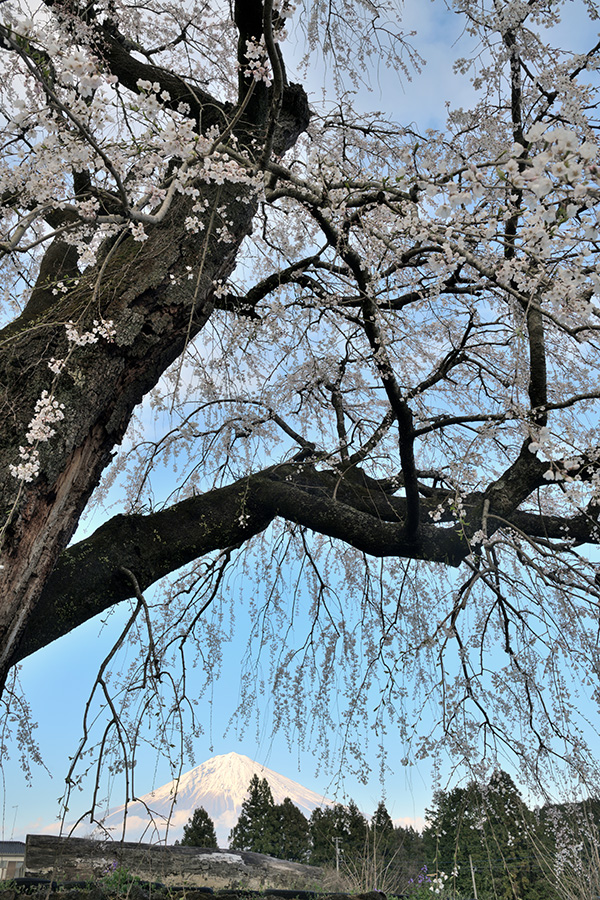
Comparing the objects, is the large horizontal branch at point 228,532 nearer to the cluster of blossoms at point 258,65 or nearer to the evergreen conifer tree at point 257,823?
the cluster of blossoms at point 258,65

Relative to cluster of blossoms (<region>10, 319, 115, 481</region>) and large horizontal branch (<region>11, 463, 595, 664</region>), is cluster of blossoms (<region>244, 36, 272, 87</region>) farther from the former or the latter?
large horizontal branch (<region>11, 463, 595, 664</region>)

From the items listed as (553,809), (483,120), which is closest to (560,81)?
(483,120)

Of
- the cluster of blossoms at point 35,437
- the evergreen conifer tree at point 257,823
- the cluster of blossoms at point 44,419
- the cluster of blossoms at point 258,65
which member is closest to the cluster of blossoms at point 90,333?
the cluster of blossoms at point 44,419

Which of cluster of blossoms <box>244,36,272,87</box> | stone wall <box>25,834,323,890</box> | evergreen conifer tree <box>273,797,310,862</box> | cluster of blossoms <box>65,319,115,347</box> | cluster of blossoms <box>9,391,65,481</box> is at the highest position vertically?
cluster of blossoms <box>244,36,272,87</box>

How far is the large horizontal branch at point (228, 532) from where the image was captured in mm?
2768

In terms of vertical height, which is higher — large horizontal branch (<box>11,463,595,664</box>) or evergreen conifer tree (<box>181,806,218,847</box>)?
large horizontal branch (<box>11,463,595,664</box>)

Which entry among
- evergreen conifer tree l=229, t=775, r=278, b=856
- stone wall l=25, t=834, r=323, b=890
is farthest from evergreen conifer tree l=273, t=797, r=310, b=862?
stone wall l=25, t=834, r=323, b=890

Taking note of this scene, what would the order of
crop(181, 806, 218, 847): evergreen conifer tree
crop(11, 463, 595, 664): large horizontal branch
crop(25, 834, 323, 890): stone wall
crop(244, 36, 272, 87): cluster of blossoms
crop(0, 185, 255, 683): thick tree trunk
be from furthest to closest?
crop(181, 806, 218, 847): evergreen conifer tree, crop(25, 834, 323, 890): stone wall, crop(11, 463, 595, 664): large horizontal branch, crop(0, 185, 255, 683): thick tree trunk, crop(244, 36, 272, 87): cluster of blossoms

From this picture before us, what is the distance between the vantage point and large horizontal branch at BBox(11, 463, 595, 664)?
2768mm

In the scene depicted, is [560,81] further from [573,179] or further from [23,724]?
[23,724]

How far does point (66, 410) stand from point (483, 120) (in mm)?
2463

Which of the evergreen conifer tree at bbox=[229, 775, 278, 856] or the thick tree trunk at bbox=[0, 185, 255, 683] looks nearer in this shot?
the thick tree trunk at bbox=[0, 185, 255, 683]

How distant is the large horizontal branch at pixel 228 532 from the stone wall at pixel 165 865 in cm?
245

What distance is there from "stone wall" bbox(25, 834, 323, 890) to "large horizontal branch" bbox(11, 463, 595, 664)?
8.02 ft
